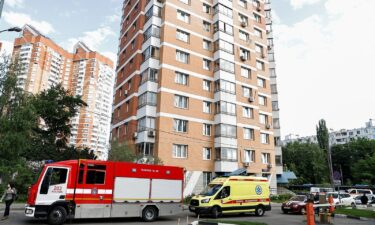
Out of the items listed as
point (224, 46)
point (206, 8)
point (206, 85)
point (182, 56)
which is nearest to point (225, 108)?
point (206, 85)

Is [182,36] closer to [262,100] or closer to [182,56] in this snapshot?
[182,56]

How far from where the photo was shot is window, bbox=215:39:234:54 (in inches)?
1518

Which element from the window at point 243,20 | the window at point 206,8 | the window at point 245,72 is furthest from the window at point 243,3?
the window at point 245,72

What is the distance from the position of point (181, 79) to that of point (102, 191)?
863 inches

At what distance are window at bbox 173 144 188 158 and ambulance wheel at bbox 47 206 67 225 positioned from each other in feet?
61.3

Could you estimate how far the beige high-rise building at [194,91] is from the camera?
108 ft

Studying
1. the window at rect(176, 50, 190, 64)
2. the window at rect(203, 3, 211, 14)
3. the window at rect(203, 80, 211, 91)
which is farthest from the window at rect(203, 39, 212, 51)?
the window at rect(203, 80, 211, 91)

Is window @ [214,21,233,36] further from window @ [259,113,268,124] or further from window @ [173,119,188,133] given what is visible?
window @ [173,119,188,133]

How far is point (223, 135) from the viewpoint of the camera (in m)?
35.2

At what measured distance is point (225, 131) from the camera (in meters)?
35.6

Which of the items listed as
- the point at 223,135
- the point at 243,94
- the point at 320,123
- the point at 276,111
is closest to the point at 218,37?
the point at 243,94

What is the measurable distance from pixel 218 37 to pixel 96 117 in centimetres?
9129

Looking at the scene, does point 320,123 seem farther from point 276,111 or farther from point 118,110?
point 118,110

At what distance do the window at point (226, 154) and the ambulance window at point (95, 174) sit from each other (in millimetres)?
20684
